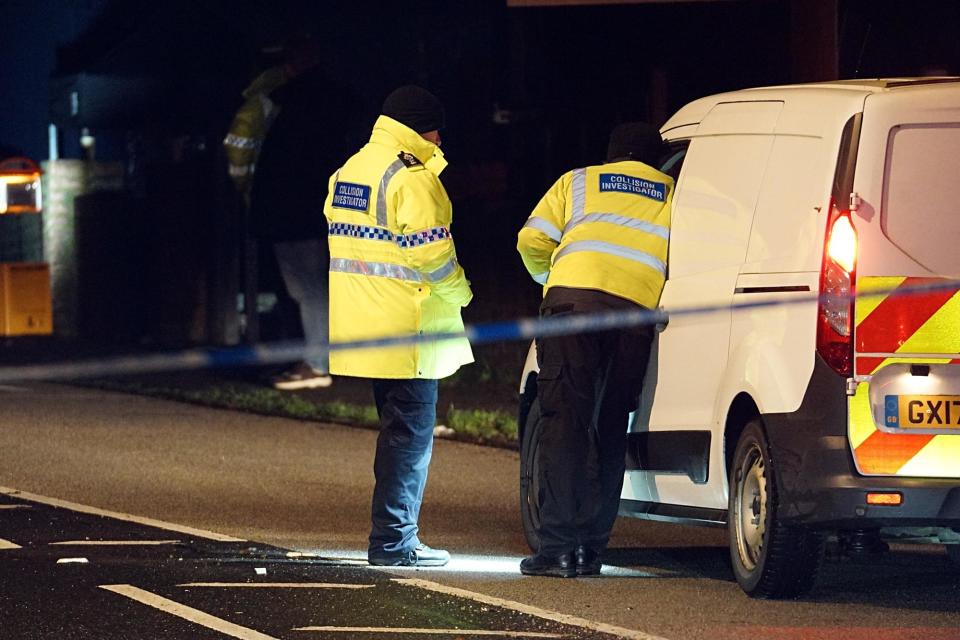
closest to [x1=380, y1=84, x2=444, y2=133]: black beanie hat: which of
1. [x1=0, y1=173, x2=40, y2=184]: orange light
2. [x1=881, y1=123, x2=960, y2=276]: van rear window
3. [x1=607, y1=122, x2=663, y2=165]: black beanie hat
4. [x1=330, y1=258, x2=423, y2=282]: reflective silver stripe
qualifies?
[x1=330, y1=258, x2=423, y2=282]: reflective silver stripe

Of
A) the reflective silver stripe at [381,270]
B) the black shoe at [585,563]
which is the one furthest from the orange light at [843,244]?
the reflective silver stripe at [381,270]

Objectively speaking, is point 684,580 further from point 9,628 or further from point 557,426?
point 9,628

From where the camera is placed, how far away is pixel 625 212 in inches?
343

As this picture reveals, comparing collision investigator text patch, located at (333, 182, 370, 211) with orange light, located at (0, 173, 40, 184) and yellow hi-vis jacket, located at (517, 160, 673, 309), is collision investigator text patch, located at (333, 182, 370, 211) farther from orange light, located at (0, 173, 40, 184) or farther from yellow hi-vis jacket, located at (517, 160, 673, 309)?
orange light, located at (0, 173, 40, 184)

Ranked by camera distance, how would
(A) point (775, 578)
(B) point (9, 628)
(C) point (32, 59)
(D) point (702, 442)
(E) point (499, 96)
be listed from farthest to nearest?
(C) point (32, 59) → (E) point (499, 96) → (D) point (702, 442) → (A) point (775, 578) → (B) point (9, 628)

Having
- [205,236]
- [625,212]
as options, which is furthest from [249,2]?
[625,212]

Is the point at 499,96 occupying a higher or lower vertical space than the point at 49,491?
higher

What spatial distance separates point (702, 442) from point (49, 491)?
401 centimetres

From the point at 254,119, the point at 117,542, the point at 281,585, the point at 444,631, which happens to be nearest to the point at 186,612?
the point at 281,585

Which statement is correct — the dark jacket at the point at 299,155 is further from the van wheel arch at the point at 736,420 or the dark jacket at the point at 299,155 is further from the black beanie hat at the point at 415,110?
the van wheel arch at the point at 736,420

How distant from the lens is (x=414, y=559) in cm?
885

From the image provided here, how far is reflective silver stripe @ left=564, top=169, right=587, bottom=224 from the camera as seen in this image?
344 inches

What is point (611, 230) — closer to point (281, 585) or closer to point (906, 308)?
point (906, 308)

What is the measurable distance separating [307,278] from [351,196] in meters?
8.31
